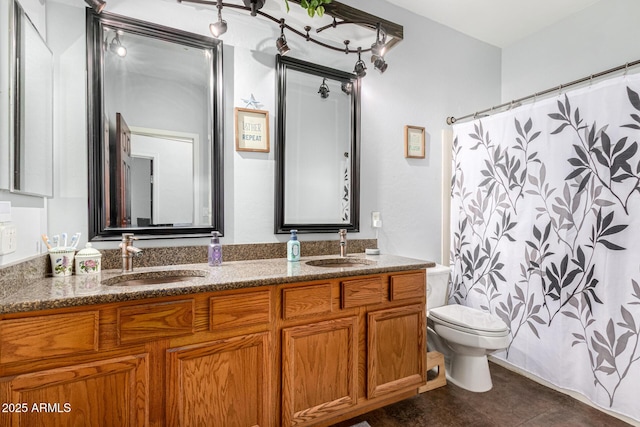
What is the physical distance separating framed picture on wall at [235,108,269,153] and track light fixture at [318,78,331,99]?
1.43 ft

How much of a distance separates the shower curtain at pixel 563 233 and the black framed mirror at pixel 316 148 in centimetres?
105

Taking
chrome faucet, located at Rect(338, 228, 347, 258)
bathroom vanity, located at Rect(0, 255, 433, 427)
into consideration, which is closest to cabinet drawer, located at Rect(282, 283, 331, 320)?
bathroom vanity, located at Rect(0, 255, 433, 427)

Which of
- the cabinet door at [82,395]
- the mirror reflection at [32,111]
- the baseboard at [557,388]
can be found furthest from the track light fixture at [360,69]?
the baseboard at [557,388]

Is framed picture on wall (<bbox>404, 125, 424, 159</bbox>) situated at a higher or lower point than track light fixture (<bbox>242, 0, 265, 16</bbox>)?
lower

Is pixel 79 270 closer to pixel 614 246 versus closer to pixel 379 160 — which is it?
pixel 379 160

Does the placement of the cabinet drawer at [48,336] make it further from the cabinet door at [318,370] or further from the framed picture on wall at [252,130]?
the framed picture on wall at [252,130]

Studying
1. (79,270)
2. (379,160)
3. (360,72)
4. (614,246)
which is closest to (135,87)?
(79,270)

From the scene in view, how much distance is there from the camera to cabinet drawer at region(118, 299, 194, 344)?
112 centimetres

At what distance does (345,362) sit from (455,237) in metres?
1.55

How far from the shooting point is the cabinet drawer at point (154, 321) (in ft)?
3.66

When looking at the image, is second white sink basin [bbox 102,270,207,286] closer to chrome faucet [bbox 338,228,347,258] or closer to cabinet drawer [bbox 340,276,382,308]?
cabinet drawer [bbox 340,276,382,308]

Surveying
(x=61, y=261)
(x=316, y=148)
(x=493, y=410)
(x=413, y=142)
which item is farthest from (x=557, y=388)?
(x=61, y=261)

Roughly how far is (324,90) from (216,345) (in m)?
1.70

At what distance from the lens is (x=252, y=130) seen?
186 centimetres
